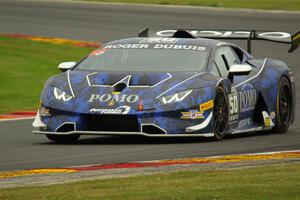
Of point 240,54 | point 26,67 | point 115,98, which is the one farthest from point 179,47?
point 26,67

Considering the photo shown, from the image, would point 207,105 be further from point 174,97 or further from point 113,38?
point 113,38

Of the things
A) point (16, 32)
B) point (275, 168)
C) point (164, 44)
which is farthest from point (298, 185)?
point (16, 32)

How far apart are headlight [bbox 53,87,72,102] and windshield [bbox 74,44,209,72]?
736 millimetres

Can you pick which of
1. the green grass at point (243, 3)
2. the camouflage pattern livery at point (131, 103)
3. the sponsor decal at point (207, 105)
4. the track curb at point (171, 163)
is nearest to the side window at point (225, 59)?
the camouflage pattern livery at point (131, 103)

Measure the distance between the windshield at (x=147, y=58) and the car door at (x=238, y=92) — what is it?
30 cm

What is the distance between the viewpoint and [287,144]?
1309 cm

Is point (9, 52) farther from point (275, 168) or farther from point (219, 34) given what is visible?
point (275, 168)

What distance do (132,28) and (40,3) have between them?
6.45 m

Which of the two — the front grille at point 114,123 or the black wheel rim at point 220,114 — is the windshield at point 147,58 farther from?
the front grille at point 114,123

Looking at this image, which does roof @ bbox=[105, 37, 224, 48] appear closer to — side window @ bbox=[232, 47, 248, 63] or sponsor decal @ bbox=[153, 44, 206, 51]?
sponsor decal @ bbox=[153, 44, 206, 51]

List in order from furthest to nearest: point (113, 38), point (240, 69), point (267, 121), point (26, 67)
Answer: point (113, 38), point (26, 67), point (267, 121), point (240, 69)

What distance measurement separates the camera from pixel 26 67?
896 inches

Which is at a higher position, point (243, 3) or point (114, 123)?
point (243, 3)

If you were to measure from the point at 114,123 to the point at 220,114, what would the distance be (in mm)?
1304
